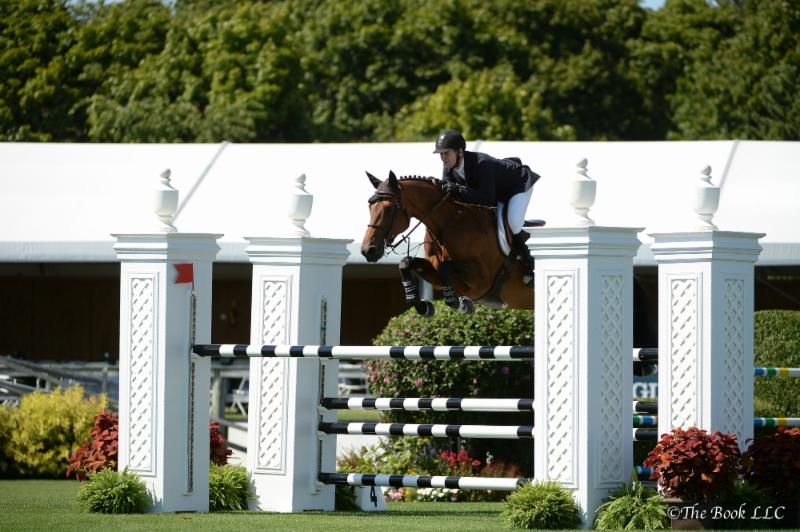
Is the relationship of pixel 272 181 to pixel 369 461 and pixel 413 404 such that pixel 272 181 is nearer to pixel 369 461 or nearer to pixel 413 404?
pixel 369 461

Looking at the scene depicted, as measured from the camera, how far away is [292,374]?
28.0ft

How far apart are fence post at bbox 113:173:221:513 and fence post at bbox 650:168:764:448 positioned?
9.45 ft

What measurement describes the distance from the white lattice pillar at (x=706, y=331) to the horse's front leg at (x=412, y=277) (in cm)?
190

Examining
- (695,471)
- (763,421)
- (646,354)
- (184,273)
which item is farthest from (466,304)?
(695,471)

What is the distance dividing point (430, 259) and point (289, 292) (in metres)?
1.05

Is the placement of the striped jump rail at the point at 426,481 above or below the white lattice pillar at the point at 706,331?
below

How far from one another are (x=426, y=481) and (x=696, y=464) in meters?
1.74

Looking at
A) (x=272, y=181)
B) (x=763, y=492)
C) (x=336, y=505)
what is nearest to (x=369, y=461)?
(x=336, y=505)

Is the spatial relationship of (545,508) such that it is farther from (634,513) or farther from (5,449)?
(5,449)

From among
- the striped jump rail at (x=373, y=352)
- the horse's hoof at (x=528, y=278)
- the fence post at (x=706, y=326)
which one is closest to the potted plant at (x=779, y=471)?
the fence post at (x=706, y=326)

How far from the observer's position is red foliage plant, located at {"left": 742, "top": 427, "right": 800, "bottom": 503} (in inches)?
282

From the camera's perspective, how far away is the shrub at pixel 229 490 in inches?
337

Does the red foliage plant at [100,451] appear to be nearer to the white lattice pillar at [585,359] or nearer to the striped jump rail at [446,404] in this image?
the striped jump rail at [446,404]

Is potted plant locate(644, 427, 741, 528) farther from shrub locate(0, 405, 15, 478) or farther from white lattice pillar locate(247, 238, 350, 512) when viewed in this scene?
shrub locate(0, 405, 15, 478)
